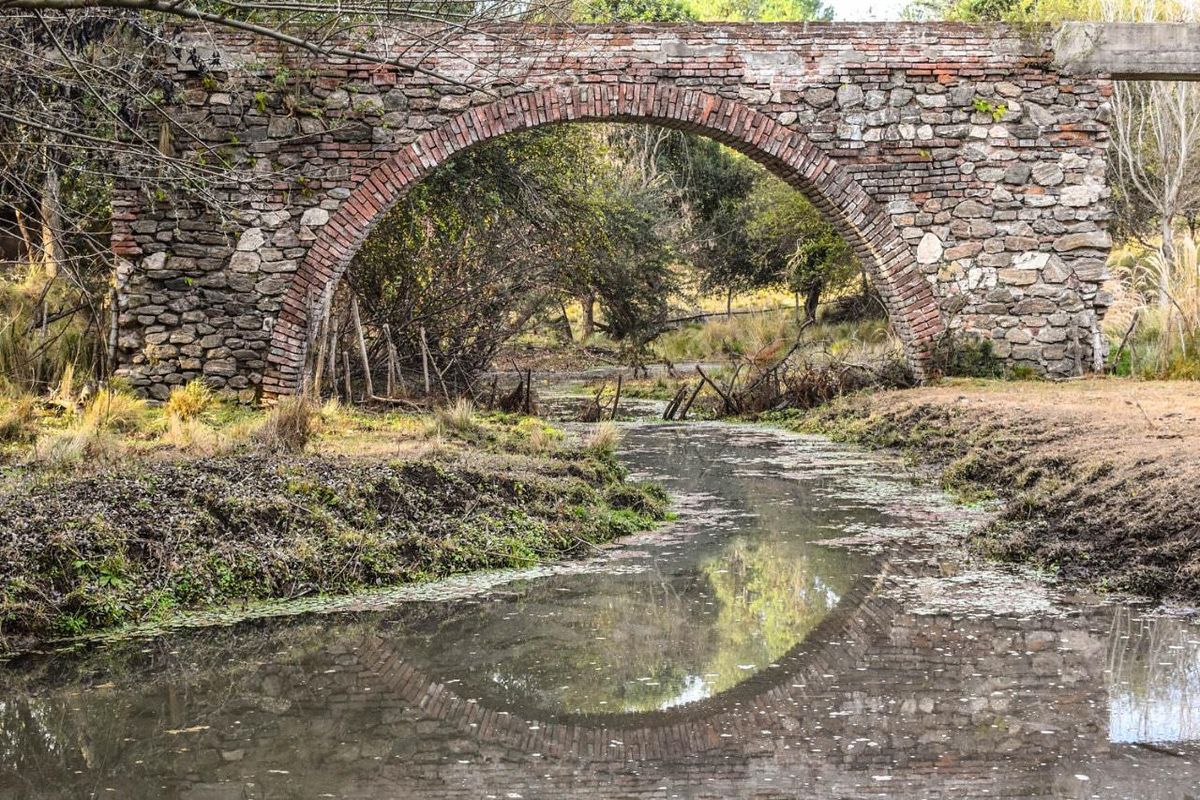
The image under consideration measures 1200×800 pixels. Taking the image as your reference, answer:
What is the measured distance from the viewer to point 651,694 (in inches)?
178

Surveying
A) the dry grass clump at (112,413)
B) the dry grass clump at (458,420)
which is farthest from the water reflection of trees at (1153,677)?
the dry grass clump at (112,413)

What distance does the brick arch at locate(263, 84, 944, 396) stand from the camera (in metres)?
12.2

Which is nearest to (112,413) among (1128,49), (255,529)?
(255,529)

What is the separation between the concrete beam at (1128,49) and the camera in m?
13.0

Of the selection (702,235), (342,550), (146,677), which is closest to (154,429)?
(342,550)

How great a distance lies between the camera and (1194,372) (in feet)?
38.0

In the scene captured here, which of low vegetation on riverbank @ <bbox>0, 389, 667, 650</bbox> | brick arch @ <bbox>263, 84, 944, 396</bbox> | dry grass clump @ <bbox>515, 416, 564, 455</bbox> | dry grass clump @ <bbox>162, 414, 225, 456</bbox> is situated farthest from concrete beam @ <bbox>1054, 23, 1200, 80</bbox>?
dry grass clump @ <bbox>162, 414, 225, 456</bbox>

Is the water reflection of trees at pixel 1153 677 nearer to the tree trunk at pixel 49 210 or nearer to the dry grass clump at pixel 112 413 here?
the tree trunk at pixel 49 210

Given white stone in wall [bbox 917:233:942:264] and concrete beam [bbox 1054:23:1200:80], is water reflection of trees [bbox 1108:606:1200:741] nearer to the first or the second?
white stone in wall [bbox 917:233:942:264]

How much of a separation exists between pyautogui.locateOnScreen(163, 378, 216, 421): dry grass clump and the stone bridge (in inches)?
16.7

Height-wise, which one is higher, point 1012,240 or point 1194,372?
point 1012,240

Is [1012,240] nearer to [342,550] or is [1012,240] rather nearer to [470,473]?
[470,473]

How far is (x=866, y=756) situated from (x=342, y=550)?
3109 mm

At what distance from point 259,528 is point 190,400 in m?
5.26
